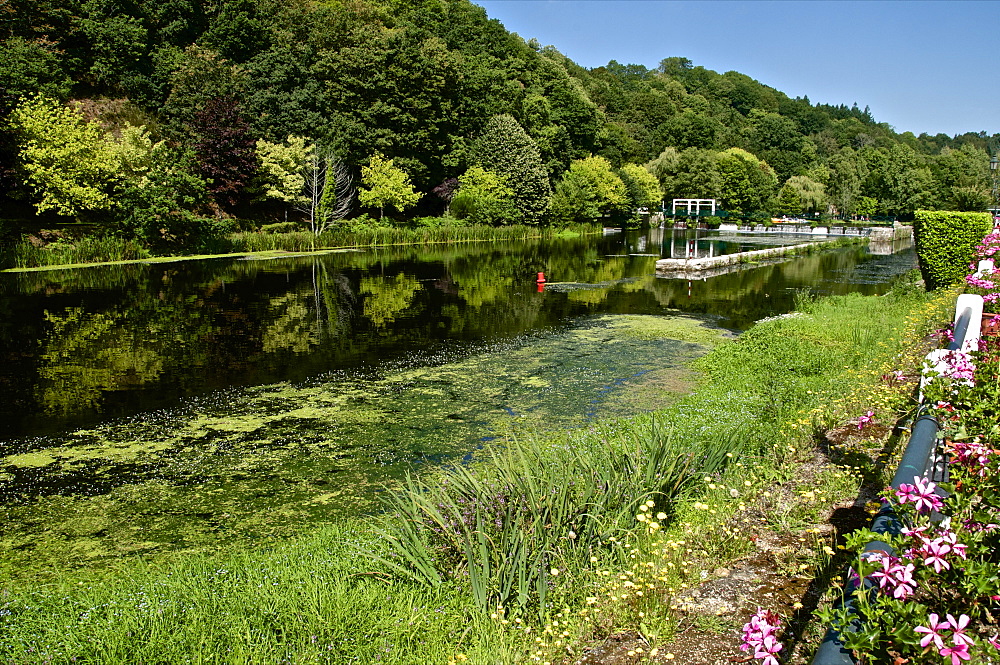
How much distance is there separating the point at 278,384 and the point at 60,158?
74.7 ft

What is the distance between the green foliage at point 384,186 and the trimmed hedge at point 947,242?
3035 cm

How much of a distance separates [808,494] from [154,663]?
3.90 meters

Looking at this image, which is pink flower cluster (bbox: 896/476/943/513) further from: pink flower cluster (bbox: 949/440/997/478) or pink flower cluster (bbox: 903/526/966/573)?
pink flower cluster (bbox: 949/440/997/478)

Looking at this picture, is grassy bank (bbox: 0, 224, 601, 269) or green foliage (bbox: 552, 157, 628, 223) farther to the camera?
green foliage (bbox: 552, 157, 628, 223)

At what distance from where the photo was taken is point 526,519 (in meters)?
4.17

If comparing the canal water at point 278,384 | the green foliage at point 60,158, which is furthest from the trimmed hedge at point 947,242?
the green foliage at point 60,158

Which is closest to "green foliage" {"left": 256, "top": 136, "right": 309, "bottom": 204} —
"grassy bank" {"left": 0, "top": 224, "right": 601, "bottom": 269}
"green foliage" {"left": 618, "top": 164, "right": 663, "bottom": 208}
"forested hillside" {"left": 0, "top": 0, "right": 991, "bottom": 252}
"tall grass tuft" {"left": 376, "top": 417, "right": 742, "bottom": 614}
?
"forested hillside" {"left": 0, "top": 0, "right": 991, "bottom": 252}

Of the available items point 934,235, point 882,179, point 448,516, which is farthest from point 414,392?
point 882,179

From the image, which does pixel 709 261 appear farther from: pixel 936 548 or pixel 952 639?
pixel 952 639

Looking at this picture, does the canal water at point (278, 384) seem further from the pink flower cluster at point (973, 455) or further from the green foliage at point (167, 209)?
the green foliage at point (167, 209)

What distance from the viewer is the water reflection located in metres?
9.64

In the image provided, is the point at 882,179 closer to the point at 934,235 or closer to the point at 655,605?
the point at 934,235

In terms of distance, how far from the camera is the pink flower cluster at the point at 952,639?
5.80 feet

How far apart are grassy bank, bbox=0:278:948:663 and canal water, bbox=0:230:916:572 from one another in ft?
3.08
